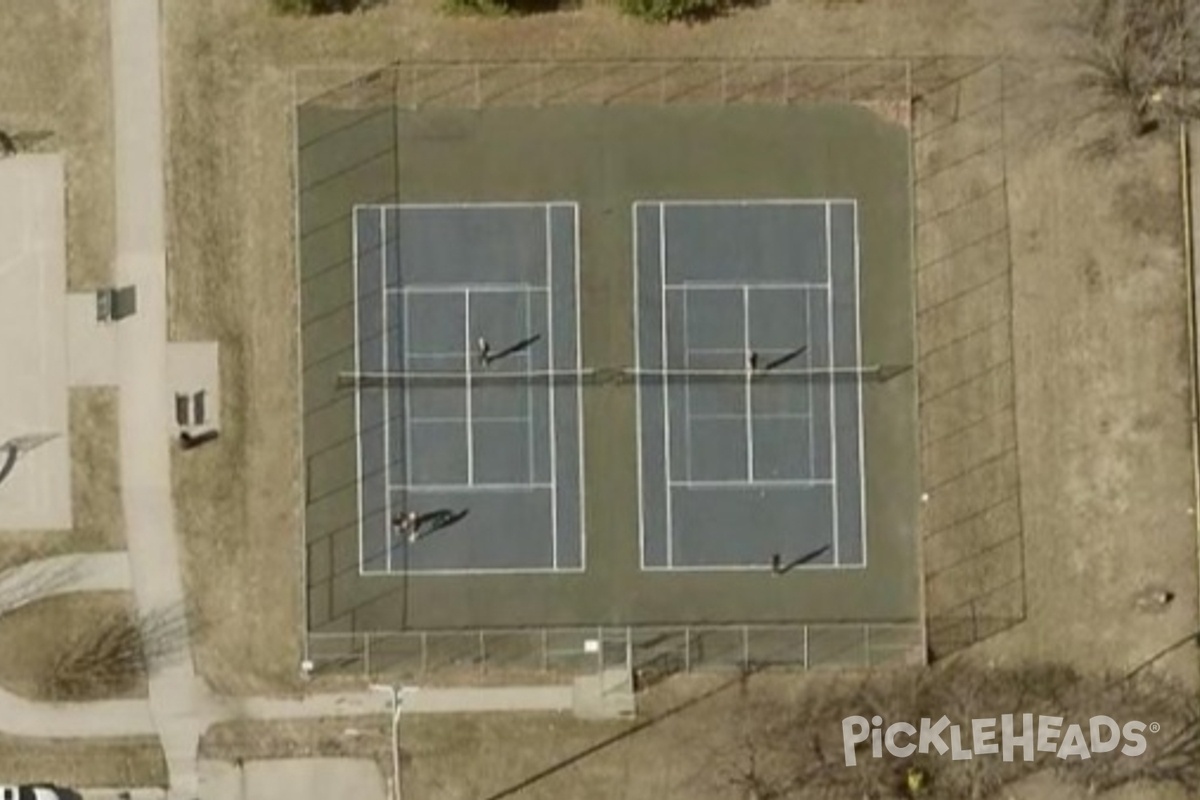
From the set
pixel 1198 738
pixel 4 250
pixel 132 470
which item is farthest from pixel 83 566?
pixel 1198 738

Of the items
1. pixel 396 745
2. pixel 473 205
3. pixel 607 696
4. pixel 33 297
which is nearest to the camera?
pixel 607 696

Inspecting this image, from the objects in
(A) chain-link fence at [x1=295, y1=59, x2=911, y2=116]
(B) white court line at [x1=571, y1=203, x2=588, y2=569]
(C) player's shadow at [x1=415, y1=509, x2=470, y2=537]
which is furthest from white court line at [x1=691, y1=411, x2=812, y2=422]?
(A) chain-link fence at [x1=295, y1=59, x2=911, y2=116]

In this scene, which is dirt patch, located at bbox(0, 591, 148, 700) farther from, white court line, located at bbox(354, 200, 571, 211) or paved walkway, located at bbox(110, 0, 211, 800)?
white court line, located at bbox(354, 200, 571, 211)

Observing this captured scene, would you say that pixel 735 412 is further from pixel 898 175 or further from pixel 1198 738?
pixel 1198 738

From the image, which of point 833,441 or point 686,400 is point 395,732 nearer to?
point 686,400

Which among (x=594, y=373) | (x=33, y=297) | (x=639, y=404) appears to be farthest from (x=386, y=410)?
(x=33, y=297)
